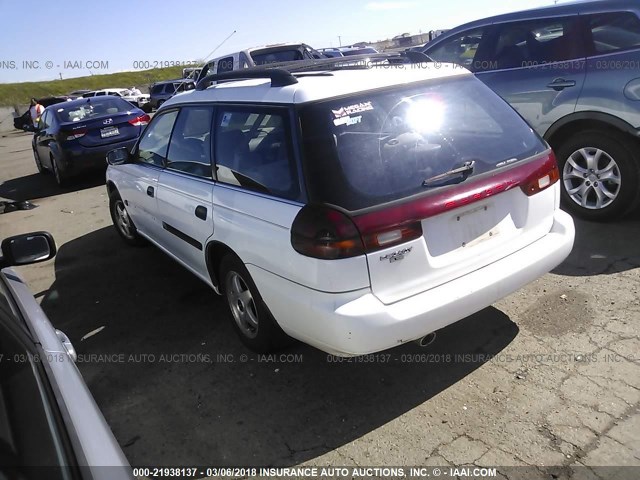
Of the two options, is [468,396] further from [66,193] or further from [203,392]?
[66,193]

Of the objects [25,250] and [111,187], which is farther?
[111,187]

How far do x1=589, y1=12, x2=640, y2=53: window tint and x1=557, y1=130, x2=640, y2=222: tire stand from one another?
76 centimetres

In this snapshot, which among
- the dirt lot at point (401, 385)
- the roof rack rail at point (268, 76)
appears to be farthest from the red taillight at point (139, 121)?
the roof rack rail at point (268, 76)

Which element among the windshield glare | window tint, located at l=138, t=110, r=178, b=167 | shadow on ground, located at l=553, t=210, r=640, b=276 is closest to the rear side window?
shadow on ground, located at l=553, t=210, r=640, b=276

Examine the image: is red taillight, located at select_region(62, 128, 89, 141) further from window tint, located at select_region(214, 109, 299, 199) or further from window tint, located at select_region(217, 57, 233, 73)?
window tint, located at select_region(214, 109, 299, 199)

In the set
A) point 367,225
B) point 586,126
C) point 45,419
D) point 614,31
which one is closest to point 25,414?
point 45,419

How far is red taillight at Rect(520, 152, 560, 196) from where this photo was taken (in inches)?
118

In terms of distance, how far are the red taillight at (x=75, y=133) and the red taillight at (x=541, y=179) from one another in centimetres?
872

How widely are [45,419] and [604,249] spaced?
437cm

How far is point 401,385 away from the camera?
9.93 ft

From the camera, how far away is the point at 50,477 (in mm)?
1226

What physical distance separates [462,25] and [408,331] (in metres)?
4.71

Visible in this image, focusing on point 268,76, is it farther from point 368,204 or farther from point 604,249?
point 604,249

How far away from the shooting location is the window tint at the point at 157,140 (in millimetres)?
4357
